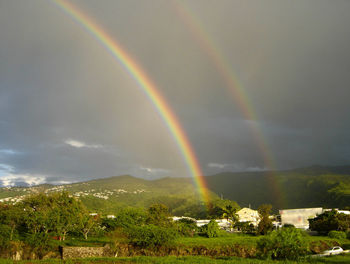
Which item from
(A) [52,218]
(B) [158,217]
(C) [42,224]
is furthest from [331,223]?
(C) [42,224]

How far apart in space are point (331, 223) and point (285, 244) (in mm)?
38719

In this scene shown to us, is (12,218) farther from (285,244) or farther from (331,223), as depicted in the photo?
(331,223)

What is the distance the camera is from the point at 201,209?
441 feet

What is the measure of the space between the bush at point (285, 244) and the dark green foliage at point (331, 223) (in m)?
35.9

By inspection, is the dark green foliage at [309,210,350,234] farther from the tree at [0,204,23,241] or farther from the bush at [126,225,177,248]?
the tree at [0,204,23,241]

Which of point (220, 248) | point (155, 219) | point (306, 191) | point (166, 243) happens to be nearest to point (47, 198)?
point (155, 219)

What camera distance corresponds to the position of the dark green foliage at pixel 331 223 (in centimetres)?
5642

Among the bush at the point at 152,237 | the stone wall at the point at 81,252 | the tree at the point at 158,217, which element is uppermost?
the tree at the point at 158,217

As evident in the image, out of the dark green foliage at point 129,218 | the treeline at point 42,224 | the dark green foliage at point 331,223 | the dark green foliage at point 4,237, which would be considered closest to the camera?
the dark green foliage at point 4,237

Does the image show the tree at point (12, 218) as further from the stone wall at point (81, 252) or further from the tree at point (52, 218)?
the stone wall at point (81, 252)

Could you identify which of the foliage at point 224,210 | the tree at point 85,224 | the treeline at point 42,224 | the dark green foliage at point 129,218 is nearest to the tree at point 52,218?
the treeline at point 42,224

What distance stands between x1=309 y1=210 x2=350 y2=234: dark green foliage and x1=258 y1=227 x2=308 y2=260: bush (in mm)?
35936

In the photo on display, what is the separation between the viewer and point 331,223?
191ft

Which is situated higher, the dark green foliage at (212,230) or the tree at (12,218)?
the tree at (12,218)
